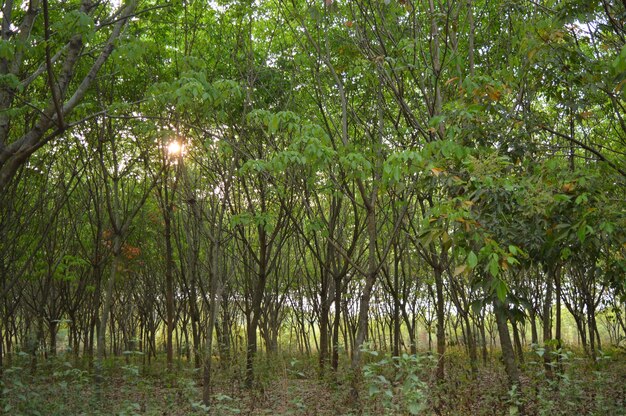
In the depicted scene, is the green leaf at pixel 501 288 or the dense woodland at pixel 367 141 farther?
the dense woodland at pixel 367 141

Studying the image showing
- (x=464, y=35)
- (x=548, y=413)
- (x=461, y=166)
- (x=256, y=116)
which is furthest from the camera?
(x=464, y=35)

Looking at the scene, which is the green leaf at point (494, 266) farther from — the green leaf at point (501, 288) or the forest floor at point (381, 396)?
the forest floor at point (381, 396)

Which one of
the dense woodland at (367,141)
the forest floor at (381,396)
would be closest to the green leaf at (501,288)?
the dense woodland at (367,141)

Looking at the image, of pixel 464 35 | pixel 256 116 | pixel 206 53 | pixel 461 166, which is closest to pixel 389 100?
pixel 464 35

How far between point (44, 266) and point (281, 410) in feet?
24.8

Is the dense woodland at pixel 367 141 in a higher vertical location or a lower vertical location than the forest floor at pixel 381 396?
higher

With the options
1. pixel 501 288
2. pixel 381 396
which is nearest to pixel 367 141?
pixel 381 396

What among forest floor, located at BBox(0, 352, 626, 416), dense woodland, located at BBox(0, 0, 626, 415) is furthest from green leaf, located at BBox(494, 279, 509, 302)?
forest floor, located at BBox(0, 352, 626, 416)

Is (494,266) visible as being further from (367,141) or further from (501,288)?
(367,141)

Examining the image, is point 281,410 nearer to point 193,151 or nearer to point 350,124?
point 193,151

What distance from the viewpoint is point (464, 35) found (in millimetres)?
9531

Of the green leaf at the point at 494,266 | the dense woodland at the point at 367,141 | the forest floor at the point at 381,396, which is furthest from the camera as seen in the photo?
the forest floor at the point at 381,396

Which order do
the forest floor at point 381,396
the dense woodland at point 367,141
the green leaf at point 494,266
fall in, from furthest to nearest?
the forest floor at point 381,396 < the dense woodland at point 367,141 < the green leaf at point 494,266

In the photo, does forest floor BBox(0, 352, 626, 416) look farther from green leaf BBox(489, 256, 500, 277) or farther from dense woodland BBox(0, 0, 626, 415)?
green leaf BBox(489, 256, 500, 277)
